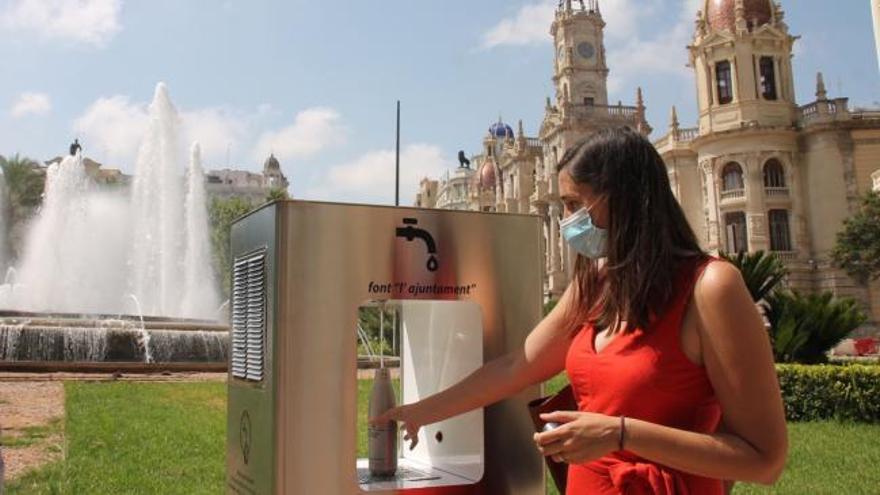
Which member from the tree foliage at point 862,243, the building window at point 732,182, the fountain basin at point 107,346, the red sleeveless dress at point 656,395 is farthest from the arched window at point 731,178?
the red sleeveless dress at point 656,395

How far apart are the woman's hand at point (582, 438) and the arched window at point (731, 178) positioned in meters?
36.6

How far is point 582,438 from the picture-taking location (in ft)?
5.94

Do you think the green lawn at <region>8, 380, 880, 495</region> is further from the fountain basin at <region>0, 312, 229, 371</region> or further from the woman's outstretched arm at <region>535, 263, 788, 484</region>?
the fountain basin at <region>0, 312, 229, 371</region>

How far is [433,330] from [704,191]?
36170 mm

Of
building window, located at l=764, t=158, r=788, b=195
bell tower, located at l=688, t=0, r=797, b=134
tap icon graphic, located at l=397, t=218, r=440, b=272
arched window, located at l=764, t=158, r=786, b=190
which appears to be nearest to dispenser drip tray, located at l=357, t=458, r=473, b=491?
tap icon graphic, located at l=397, t=218, r=440, b=272

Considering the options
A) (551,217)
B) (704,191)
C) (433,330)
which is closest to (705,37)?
(704,191)

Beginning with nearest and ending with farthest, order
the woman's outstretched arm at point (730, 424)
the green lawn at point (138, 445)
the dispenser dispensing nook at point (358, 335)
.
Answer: the woman's outstretched arm at point (730, 424), the dispenser dispensing nook at point (358, 335), the green lawn at point (138, 445)

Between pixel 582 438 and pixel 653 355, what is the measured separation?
11.9 inches

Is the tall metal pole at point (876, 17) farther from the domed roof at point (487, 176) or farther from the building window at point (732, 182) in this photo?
the domed roof at point (487, 176)

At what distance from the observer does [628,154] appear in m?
2.06

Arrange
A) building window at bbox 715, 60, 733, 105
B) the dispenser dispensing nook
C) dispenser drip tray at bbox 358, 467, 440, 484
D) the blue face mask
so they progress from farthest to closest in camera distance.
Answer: building window at bbox 715, 60, 733, 105 → dispenser drip tray at bbox 358, 467, 440, 484 → the dispenser dispensing nook → the blue face mask

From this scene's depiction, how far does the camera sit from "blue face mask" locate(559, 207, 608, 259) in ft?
7.27

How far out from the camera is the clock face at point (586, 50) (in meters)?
48.8

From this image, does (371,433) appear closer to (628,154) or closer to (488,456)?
(488,456)
